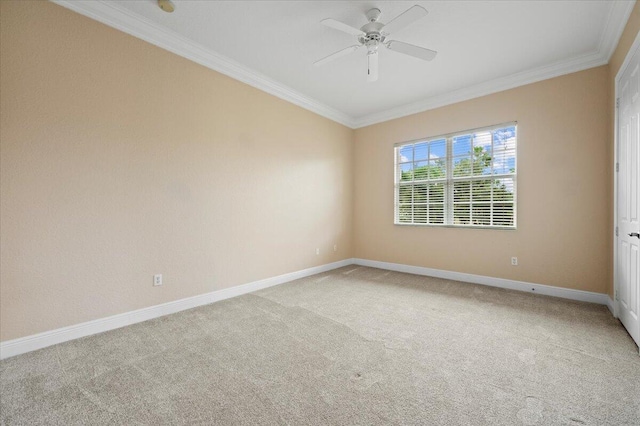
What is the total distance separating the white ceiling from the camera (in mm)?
2527

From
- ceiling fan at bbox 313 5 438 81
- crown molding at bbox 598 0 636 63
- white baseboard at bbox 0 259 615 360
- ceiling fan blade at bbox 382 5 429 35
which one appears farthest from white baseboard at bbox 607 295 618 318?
ceiling fan blade at bbox 382 5 429 35

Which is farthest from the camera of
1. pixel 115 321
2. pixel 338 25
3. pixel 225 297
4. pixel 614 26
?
pixel 225 297

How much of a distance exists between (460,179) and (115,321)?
4827 millimetres

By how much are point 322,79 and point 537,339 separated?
3.91 m

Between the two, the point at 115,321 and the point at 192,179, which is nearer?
the point at 115,321

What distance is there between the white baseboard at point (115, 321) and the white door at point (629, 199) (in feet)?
12.6

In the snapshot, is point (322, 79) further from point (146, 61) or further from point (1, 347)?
point (1, 347)

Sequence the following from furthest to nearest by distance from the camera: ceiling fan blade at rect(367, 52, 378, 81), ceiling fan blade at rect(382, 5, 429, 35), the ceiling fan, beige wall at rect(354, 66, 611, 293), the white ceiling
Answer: beige wall at rect(354, 66, 611, 293)
ceiling fan blade at rect(367, 52, 378, 81)
the white ceiling
the ceiling fan
ceiling fan blade at rect(382, 5, 429, 35)

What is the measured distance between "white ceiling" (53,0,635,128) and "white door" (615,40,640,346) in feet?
2.15

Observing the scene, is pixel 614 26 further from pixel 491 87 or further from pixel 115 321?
pixel 115 321

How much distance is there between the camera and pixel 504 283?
3.91 metres

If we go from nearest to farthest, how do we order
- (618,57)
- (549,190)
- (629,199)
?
1. (629,199)
2. (618,57)
3. (549,190)

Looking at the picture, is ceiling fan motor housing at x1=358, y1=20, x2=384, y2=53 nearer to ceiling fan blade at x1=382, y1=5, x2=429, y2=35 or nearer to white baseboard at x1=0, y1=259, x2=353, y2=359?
ceiling fan blade at x1=382, y1=5, x2=429, y2=35

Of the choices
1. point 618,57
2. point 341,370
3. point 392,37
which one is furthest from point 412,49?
point 341,370
